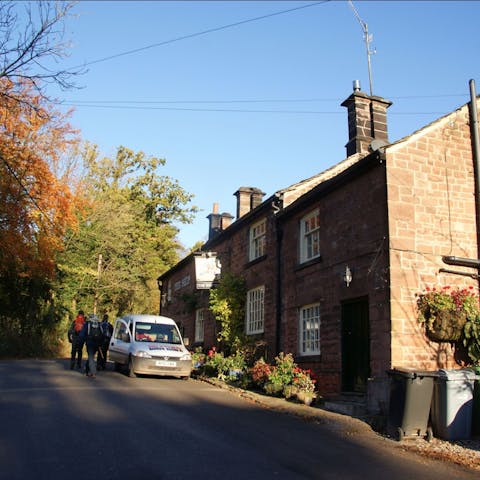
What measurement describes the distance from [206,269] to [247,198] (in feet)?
12.4

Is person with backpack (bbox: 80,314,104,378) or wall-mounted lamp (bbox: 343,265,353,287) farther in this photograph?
person with backpack (bbox: 80,314,104,378)

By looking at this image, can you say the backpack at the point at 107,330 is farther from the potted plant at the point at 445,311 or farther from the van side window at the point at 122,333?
the potted plant at the point at 445,311

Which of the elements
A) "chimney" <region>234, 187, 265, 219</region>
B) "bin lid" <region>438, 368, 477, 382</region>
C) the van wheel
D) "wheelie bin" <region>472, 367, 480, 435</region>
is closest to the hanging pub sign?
"chimney" <region>234, 187, 265, 219</region>

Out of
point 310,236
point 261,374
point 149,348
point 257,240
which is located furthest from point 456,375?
point 257,240

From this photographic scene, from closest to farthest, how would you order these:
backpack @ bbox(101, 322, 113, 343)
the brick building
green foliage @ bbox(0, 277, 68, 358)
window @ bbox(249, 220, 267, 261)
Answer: the brick building < backpack @ bbox(101, 322, 113, 343) < window @ bbox(249, 220, 267, 261) < green foliage @ bbox(0, 277, 68, 358)

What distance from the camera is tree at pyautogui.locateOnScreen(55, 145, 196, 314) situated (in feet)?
104

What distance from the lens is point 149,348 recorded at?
1541 centimetres

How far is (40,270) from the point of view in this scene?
88.1 feet

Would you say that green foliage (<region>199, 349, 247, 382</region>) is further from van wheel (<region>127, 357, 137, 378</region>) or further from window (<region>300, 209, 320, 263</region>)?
window (<region>300, 209, 320, 263</region>)

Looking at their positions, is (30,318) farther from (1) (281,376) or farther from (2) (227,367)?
(1) (281,376)

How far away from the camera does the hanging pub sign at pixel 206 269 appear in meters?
20.8

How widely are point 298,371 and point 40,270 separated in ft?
58.7

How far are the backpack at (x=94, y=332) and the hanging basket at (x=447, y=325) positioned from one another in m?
8.88

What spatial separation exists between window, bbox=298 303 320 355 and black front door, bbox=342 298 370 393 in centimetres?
140
